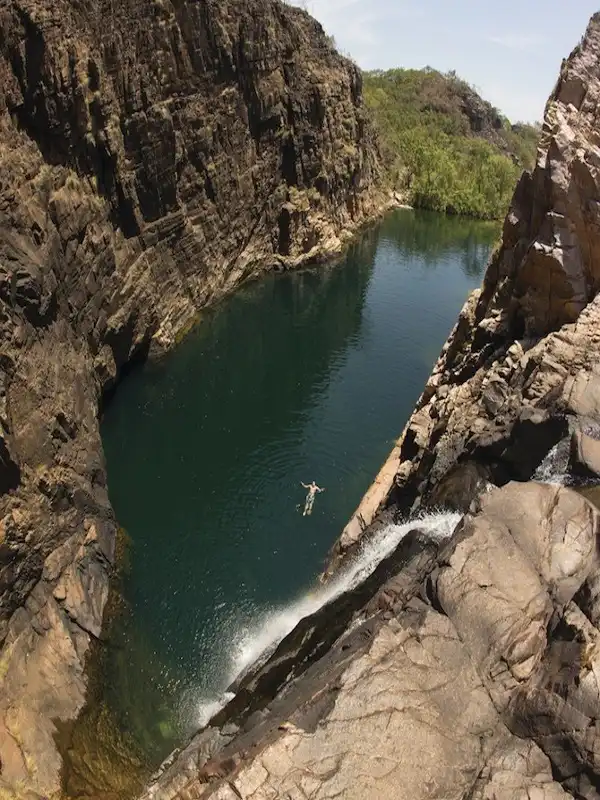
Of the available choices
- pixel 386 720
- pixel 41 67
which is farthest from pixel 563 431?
pixel 41 67

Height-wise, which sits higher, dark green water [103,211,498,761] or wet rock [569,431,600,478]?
wet rock [569,431,600,478]

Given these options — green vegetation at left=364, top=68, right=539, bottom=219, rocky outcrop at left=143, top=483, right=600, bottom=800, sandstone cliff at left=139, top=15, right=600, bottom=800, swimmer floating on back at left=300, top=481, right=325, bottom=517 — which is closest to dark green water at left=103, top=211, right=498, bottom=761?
swimmer floating on back at left=300, top=481, right=325, bottom=517

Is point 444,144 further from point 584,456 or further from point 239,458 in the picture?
point 584,456

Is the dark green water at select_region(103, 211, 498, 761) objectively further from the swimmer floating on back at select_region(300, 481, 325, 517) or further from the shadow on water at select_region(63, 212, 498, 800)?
the swimmer floating on back at select_region(300, 481, 325, 517)

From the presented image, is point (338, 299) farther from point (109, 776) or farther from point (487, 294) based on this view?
point (109, 776)

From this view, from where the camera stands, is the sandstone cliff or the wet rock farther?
the wet rock

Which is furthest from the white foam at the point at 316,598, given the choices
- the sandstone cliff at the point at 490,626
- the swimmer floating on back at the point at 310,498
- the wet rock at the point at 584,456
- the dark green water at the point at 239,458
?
the swimmer floating on back at the point at 310,498

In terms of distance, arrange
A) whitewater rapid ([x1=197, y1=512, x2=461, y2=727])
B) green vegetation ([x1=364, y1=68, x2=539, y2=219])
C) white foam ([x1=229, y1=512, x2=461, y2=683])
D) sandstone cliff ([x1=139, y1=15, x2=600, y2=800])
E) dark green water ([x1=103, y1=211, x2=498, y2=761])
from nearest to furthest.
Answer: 1. sandstone cliff ([x1=139, y1=15, x2=600, y2=800])
2. whitewater rapid ([x1=197, y1=512, x2=461, y2=727])
3. white foam ([x1=229, y1=512, x2=461, y2=683])
4. dark green water ([x1=103, y1=211, x2=498, y2=761])
5. green vegetation ([x1=364, y1=68, x2=539, y2=219])
